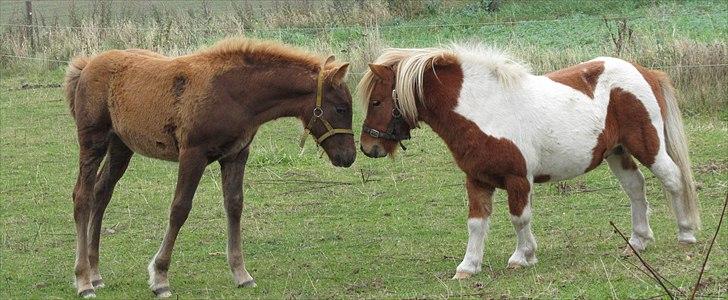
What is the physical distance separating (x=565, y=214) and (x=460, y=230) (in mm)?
1072

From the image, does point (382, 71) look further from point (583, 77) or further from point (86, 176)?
point (86, 176)

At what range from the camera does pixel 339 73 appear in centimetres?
766

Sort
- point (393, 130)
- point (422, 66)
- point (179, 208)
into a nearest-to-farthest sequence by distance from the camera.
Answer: point (179, 208) → point (422, 66) → point (393, 130)

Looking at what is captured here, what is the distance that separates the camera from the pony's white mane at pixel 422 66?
7.86m

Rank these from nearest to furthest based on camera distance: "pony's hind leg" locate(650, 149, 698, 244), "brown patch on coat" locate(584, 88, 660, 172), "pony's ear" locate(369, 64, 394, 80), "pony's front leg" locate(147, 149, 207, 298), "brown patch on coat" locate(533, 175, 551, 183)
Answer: "pony's front leg" locate(147, 149, 207, 298) < "pony's ear" locate(369, 64, 394, 80) < "brown patch on coat" locate(533, 175, 551, 183) < "brown patch on coat" locate(584, 88, 660, 172) < "pony's hind leg" locate(650, 149, 698, 244)

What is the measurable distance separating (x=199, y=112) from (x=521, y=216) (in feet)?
7.65

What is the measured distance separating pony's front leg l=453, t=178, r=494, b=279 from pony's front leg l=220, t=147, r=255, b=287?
1.52m

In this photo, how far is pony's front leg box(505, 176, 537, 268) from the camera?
25.3 feet

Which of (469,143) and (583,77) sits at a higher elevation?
(583,77)

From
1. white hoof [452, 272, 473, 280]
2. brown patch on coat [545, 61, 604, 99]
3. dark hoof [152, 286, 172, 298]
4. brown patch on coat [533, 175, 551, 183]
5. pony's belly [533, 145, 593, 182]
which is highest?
brown patch on coat [545, 61, 604, 99]

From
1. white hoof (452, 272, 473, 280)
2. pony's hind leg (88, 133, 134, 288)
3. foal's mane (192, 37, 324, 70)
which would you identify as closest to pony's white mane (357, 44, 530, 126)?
foal's mane (192, 37, 324, 70)

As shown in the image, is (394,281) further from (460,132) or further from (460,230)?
(460,230)

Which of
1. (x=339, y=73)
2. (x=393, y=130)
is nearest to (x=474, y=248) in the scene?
(x=393, y=130)

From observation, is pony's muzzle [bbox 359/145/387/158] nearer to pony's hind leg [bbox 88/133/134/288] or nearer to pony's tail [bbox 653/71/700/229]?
pony's hind leg [bbox 88/133/134/288]
